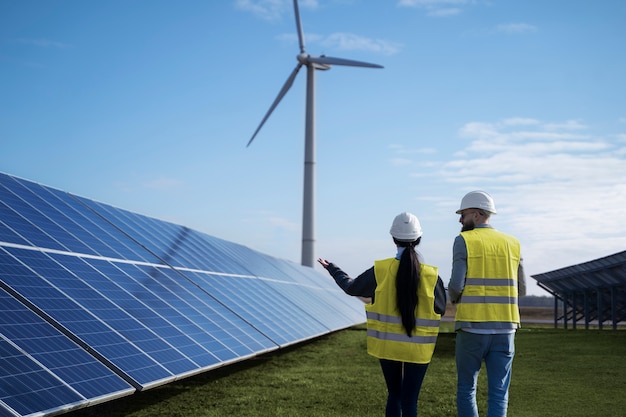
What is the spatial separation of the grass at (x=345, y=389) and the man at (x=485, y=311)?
3838 millimetres

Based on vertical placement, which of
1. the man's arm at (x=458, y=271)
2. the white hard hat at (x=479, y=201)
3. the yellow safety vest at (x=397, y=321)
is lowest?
the yellow safety vest at (x=397, y=321)

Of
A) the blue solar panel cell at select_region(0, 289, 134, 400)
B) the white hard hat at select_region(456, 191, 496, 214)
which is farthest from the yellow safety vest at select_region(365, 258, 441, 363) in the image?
the blue solar panel cell at select_region(0, 289, 134, 400)

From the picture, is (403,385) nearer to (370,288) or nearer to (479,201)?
(370,288)

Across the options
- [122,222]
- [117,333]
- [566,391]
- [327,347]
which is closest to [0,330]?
[117,333]

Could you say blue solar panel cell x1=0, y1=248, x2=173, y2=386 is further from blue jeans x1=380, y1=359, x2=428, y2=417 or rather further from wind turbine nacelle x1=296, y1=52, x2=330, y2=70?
wind turbine nacelle x1=296, y1=52, x2=330, y2=70

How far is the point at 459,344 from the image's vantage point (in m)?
7.26

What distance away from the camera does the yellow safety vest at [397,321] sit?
22.2ft

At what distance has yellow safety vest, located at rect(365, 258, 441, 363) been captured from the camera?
6.78 m

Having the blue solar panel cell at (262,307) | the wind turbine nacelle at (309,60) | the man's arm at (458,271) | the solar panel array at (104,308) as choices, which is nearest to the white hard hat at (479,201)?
the man's arm at (458,271)

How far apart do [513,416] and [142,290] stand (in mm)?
6725

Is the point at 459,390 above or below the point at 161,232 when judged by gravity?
below

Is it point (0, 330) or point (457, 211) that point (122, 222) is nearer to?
point (0, 330)

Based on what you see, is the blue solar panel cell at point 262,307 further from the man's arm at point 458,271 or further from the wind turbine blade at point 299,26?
the wind turbine blade at point 299,26

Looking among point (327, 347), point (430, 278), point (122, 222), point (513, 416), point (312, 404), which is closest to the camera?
point (430, 278)
